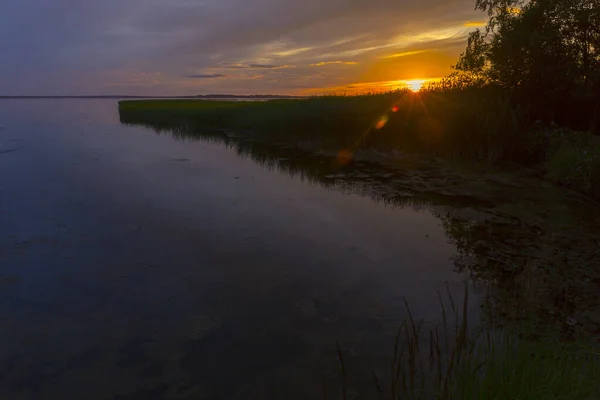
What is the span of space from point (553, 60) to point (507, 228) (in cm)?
1172

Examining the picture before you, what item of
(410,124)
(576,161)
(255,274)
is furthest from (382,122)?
(255,274)

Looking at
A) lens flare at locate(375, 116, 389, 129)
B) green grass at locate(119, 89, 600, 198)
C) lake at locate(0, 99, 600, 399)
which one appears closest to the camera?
lake at locate(0, 99, 600, 399)

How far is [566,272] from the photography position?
609 cm

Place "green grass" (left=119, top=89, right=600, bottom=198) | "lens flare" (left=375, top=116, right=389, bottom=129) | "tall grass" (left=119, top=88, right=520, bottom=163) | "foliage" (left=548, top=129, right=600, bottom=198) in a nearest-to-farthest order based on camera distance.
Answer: "foliage" (left=548, top=129, right=600, bottom=198), "green grass" (left=119, top=89, right=600, bottom=198), "tall grass" (left=119, top=88, right=520, bottom=163), "lens flare" (left=375, top=116, right=389, bottom=129)

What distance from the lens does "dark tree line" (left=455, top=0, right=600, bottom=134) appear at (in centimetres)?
1526

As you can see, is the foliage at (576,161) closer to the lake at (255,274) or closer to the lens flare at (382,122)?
the lake at (255,274)

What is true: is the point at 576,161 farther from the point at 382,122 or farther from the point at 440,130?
the point at 382,122

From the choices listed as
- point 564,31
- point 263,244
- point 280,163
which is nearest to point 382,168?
point 280,163

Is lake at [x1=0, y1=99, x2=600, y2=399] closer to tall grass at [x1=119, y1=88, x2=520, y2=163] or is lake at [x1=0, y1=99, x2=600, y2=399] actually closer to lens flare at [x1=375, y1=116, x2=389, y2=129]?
tall grass at [x1=119, y1=88, x2=520, y2=163]

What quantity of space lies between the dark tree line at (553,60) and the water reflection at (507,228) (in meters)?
5.71

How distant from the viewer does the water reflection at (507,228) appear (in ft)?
16.9

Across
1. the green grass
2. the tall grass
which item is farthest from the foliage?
the tall grass

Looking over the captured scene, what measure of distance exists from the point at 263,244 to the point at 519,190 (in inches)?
317

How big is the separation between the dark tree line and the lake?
6.20 m
